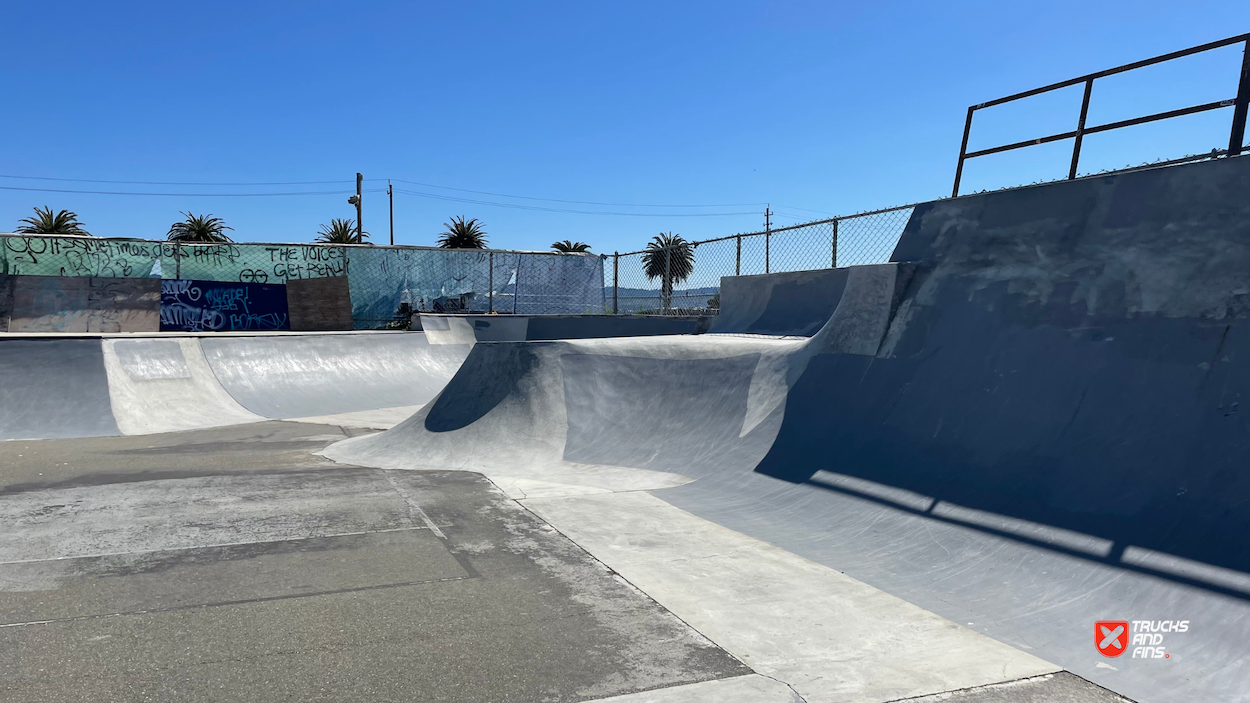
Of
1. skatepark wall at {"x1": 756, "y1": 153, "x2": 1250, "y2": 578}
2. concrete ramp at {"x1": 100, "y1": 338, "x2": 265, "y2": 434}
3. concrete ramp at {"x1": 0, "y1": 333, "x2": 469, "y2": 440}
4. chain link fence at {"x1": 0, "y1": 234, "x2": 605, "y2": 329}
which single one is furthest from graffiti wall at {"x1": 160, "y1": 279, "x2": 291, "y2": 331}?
skatepark wall at {"x1": 756, "y1": 153, "x2": 1250, "y2": 578}

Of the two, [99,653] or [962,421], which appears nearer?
[99,653]

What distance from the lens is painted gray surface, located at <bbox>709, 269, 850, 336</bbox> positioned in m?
9.38

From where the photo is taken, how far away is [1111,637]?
3.49 metres

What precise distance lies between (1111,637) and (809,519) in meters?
2.31

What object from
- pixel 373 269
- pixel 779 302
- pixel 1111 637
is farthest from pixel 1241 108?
pixel 373 269

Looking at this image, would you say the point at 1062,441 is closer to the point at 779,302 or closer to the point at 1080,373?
the point at 1080,373

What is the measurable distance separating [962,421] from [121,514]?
6.51 metres

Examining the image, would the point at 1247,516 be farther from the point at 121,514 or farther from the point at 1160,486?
the point at 121,514

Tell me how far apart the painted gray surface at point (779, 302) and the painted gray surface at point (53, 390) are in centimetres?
887

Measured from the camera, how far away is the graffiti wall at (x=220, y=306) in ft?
52.2

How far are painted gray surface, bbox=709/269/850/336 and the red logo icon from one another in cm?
587

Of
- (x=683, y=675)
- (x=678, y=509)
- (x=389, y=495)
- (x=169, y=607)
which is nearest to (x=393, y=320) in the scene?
(x=389, y=495)

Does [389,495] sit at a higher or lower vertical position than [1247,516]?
lower

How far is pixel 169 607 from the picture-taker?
3996 mm
